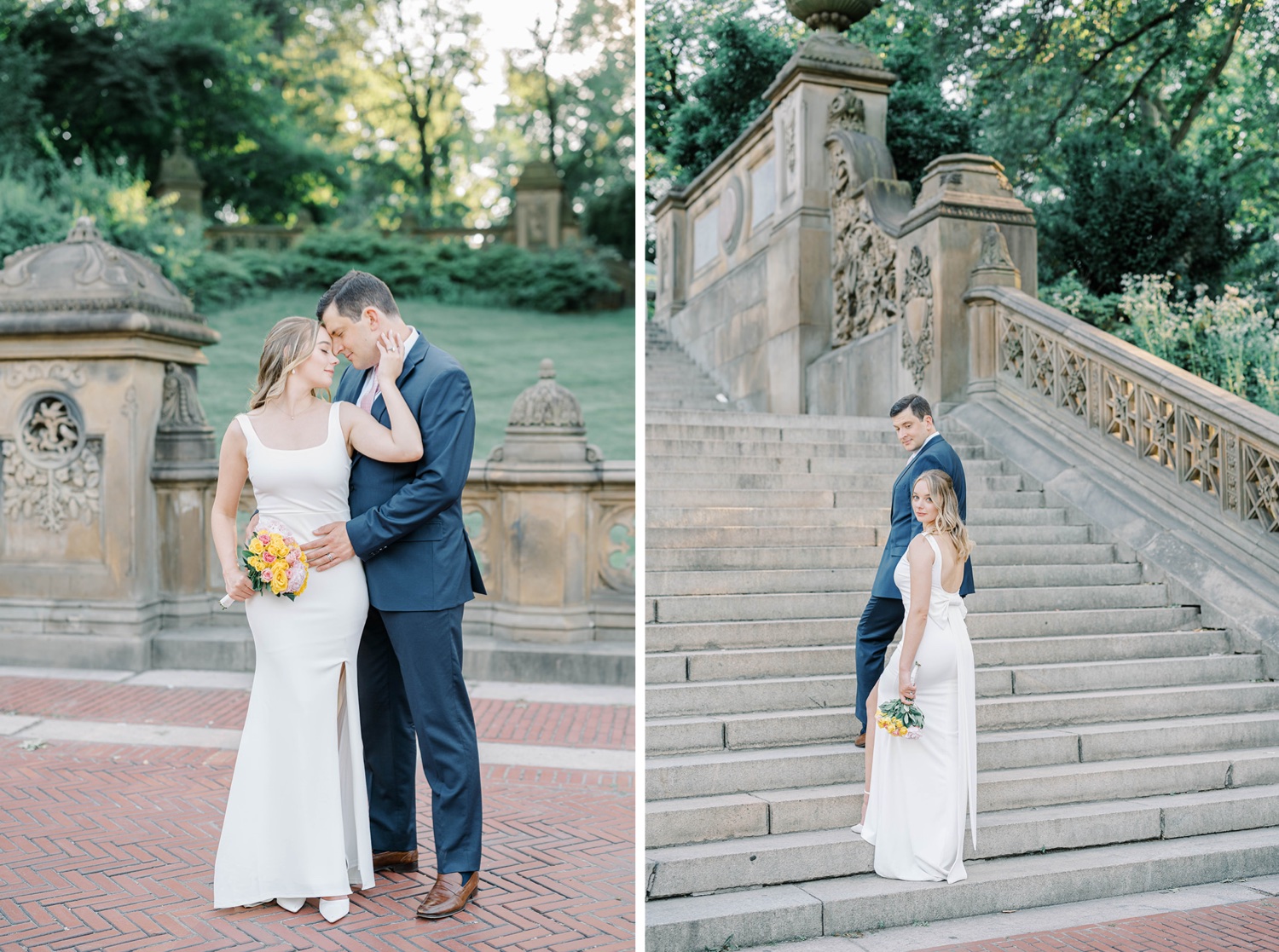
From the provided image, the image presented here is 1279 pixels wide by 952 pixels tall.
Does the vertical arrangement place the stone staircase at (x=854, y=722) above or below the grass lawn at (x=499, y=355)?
below

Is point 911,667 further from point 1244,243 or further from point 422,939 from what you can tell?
point 1244,243

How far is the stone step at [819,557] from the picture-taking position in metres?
6.94

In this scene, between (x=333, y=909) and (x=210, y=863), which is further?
(x=210, y=863)

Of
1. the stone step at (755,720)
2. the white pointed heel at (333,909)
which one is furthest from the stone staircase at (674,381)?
the white pointed heel at (333,909)

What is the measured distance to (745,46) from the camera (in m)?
21.8

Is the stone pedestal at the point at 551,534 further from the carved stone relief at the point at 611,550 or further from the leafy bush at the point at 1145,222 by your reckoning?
the leafy bush at the point at 1145,222

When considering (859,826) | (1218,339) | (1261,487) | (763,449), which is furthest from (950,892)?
(1218,339)

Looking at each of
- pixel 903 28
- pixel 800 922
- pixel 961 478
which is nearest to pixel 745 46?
pixel 903 28

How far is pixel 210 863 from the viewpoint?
14.7 feet

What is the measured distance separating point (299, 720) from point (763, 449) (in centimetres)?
565

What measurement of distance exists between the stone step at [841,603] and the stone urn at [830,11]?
1013cm

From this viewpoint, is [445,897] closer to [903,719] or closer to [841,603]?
[903,719]

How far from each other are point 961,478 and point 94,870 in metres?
4.12

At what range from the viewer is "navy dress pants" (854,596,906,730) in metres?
5.14
